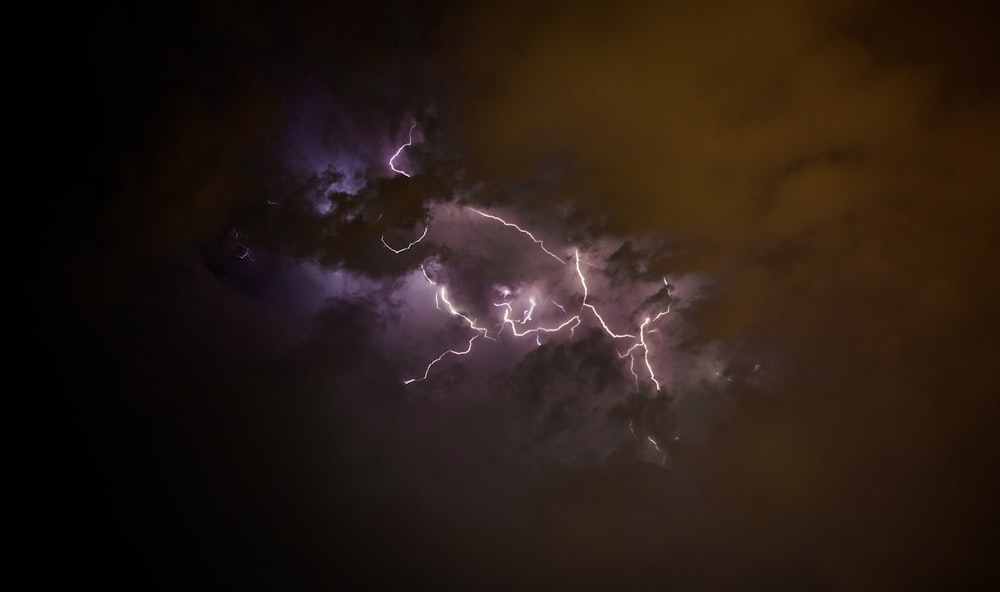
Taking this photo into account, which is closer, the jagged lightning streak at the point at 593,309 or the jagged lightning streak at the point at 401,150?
the jagged lightning streak at the point at 401,150

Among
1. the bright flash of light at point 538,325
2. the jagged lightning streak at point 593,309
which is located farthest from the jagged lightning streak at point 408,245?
the jagged lightning streak at point 593,309

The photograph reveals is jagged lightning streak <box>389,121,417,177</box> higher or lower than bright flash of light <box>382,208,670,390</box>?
higher

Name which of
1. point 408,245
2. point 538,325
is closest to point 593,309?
point 538,325

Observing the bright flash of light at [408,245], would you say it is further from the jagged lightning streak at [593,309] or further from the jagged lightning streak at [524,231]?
the jagged lightning streak at [593,309]

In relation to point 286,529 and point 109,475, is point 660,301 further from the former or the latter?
point 109,475

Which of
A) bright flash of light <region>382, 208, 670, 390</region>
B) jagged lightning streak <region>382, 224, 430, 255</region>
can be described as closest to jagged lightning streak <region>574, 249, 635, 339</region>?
bright flash of light <region>382, 208, 670, 390</region>

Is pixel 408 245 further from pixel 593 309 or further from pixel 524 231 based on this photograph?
pixel 593 309

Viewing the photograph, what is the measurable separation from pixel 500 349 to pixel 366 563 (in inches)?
210

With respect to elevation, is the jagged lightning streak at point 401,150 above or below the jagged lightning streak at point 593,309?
above

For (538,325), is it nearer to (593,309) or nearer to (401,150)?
(593,309)

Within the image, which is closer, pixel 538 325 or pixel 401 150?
pixel 401 150

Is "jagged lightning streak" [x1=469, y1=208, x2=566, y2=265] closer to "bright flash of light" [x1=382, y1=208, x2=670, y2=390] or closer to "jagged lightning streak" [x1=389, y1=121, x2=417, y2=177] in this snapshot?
"bright flash of light" [x1=382, y1=208, x2=670, y2=390]

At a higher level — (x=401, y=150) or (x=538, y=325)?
(x=401, y=150)

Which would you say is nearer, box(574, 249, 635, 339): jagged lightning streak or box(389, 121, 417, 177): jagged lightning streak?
box(389, 121, 417, 177): jagged lightning streak
